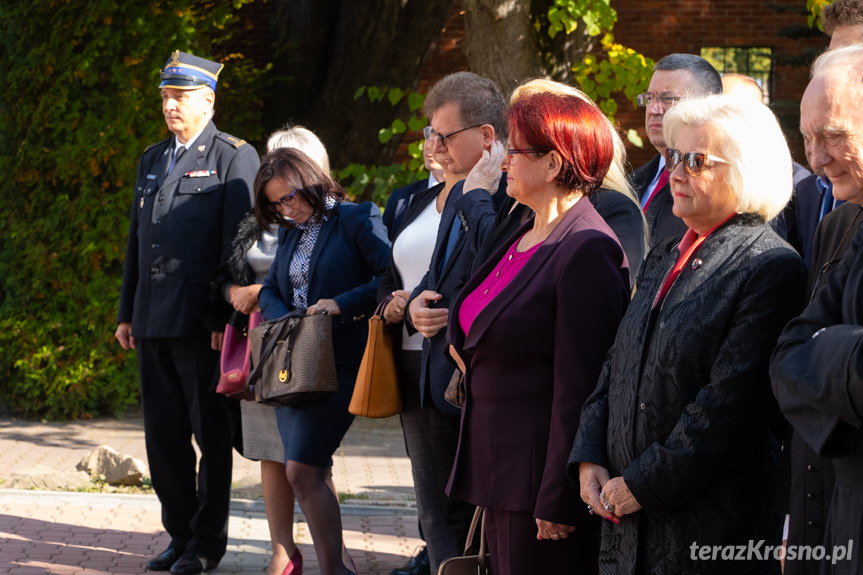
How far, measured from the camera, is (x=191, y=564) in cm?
517

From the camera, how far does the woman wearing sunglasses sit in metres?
2.50

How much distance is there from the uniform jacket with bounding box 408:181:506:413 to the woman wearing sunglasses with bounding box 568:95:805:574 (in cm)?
108

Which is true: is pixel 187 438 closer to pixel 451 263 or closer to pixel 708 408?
pixel 451 263

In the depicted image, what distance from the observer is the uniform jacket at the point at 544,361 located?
9.65 ft

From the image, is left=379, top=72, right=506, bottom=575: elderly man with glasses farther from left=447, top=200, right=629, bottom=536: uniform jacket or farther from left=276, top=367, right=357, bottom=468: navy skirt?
left=447, top=200, right=629, bottom=536: uniform jacket

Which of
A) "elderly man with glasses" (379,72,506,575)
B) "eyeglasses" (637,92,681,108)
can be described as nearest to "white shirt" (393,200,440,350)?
"elderly man with glasses" (379,72,506,575)

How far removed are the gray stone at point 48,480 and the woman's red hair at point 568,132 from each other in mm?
4865

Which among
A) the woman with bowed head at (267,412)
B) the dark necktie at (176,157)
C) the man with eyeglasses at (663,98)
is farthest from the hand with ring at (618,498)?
the dark necktie at (176,157)

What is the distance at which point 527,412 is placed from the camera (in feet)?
9.96

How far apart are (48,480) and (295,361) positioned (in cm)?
328

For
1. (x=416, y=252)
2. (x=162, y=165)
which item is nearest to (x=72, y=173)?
(x=162, y=165)

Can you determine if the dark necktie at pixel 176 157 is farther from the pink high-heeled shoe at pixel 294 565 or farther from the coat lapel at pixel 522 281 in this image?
the coat lapel at pixel 522 281

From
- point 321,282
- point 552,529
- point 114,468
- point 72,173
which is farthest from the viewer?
point 72,173

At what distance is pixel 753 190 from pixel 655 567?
975 mm
